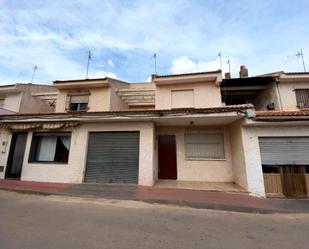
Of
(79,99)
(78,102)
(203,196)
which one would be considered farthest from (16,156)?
(203,196)

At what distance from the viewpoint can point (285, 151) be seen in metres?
7.62

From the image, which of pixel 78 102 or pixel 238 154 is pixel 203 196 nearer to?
pixel 238 154

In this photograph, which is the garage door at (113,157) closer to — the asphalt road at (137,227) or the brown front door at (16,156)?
the asphalt road at (137,227)

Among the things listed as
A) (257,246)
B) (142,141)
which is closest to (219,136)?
(142,141)

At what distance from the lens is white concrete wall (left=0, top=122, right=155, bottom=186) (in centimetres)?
881

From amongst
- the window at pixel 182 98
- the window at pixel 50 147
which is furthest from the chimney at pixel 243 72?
the window at pixel 50 147

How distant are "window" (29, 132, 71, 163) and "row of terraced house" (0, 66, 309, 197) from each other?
50mm

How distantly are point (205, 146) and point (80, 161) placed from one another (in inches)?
282

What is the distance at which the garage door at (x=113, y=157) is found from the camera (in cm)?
904

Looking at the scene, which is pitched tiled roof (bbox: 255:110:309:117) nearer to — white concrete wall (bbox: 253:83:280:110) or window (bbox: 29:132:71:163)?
white concrete wall (bbox: 253:83:280:110)

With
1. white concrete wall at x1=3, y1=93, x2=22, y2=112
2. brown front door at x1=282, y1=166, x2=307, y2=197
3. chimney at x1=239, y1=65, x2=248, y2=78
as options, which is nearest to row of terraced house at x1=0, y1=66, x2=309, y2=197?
brown front door at x1=282, y1=166, x2=307, y2=197

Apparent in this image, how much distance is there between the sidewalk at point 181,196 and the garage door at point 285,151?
5.24ft

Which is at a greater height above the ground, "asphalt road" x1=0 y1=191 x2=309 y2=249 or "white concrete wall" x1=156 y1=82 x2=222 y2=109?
"white concrete wall" x1=156 y1=82 x2=222 y2=109

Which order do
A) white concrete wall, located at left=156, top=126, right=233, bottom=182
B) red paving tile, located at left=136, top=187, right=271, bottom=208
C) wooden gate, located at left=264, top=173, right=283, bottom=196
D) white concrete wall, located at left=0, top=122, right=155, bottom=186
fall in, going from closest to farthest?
1. red paving tile, located at left=136, top=187, right=271, bottom=208
2. wooden gate, located at left=264, top=173, right=283, bottom=196
3. white concrete wall, located at left=0, top=122, right=155, bottom=186
4. white concrete wall, located at left=156, top=126, right=233, bottom=182
